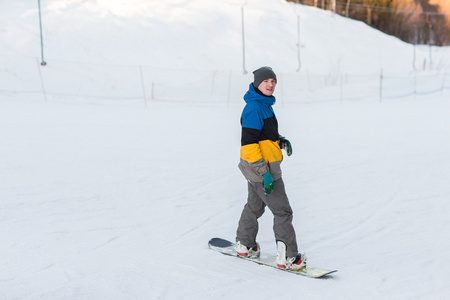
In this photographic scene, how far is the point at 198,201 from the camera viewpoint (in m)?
7.02

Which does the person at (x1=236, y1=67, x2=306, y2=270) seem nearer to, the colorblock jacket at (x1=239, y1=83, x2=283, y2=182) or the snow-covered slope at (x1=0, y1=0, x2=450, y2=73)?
the colorblock jacket at (x1=239, y1=83, x2=283, y2=182)

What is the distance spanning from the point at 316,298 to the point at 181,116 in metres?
14.8

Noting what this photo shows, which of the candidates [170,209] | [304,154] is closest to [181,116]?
[304,154]

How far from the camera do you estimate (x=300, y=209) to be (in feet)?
21.9

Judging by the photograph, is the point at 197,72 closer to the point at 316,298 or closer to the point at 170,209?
the point at 170,209

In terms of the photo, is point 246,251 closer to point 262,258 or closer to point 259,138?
point 262,258

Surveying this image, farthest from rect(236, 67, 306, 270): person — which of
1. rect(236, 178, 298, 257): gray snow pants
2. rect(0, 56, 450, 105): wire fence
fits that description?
rect(0, 56, 450, 105): wire fence

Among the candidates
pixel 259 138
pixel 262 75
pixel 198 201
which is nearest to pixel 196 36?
pixel 198 201

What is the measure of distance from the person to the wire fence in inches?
770

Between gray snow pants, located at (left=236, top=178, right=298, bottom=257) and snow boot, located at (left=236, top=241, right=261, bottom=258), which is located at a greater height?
gray snow pants, located at (left=236, top=178, right=298, bottom=257)

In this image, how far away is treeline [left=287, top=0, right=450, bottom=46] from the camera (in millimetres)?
56750

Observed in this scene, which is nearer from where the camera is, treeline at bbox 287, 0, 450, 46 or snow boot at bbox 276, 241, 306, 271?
snow boot at bbox 276, 241, 306, 271

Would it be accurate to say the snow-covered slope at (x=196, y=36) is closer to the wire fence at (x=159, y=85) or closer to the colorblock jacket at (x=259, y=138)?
the wire fence at (x=159, y=85)

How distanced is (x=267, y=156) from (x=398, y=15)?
189 ft
